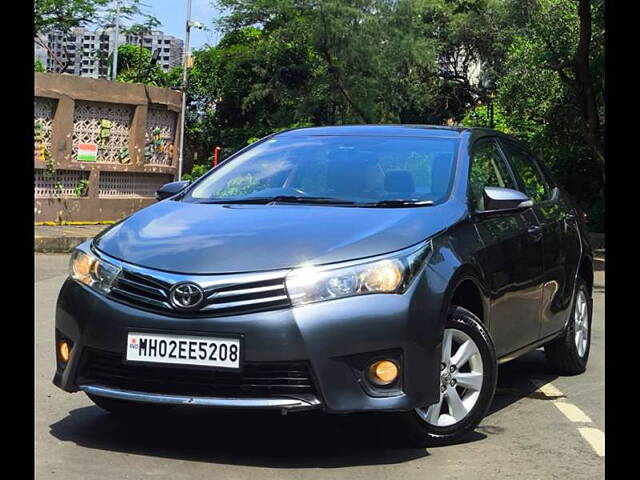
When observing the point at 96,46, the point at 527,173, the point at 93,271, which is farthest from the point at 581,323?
the point at 96,46

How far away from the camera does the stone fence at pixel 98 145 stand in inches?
717

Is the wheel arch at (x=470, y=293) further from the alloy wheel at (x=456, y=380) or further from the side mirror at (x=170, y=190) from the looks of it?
the side mirror at (x=170, y=190)

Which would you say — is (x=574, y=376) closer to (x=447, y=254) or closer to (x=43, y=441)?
(x=447, y=254)

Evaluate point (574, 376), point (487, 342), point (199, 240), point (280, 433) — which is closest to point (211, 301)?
point (199, 240)

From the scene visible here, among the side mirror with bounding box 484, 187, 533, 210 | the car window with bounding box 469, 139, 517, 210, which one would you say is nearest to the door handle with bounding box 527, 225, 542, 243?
the car window with bounding box 469, 139, 517, 210

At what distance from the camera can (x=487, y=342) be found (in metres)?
4.68

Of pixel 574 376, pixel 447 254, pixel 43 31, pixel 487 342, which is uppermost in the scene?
pixel 43 31

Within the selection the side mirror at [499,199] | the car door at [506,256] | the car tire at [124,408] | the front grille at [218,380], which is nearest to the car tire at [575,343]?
the car door at [506,256]

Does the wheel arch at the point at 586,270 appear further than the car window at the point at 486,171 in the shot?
Yes

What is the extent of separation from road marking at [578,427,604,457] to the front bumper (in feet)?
3.23

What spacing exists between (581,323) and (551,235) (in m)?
1.06

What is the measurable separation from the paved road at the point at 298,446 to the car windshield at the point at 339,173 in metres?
1.14

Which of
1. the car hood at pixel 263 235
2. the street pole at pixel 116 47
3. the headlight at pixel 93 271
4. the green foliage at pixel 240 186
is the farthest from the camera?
the street pole at pixel 116 47

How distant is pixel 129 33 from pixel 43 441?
3493 centimetres
